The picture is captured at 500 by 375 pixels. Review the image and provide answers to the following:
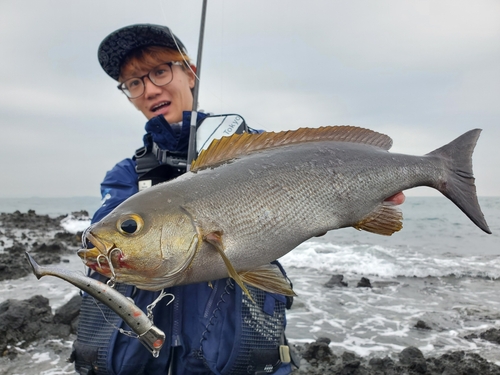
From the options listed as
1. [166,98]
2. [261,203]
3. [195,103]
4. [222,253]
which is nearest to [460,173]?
[261,203]

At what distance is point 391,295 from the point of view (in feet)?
35.9

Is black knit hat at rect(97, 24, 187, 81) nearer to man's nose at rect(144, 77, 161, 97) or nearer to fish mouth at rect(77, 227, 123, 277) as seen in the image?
man's nose at rect(144, 77, 161, 97)

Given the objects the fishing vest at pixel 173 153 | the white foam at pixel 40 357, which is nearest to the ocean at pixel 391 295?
the white foam at pixel 40 357

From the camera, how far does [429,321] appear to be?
833 centimetres

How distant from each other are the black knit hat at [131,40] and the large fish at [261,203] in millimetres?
1458

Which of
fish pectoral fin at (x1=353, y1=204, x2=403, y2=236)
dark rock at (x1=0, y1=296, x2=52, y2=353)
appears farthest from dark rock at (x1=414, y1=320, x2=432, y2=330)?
dark rock at (x1=0, y1=296, x2=52, y2=353)

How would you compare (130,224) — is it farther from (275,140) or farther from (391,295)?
(391,295)

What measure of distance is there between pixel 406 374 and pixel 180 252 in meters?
5.20

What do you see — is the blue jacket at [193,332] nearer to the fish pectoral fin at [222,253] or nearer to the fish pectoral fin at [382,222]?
the fish pectoral fin at [222,253]

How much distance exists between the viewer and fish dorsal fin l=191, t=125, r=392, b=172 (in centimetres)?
218

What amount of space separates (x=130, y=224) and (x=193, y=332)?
1.02 metres

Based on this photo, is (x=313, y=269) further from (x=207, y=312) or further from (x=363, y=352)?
(x=207, y=312)

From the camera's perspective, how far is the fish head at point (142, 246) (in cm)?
176

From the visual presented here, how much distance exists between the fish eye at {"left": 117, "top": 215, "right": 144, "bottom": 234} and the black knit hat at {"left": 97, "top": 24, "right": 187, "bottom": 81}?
1.86m
